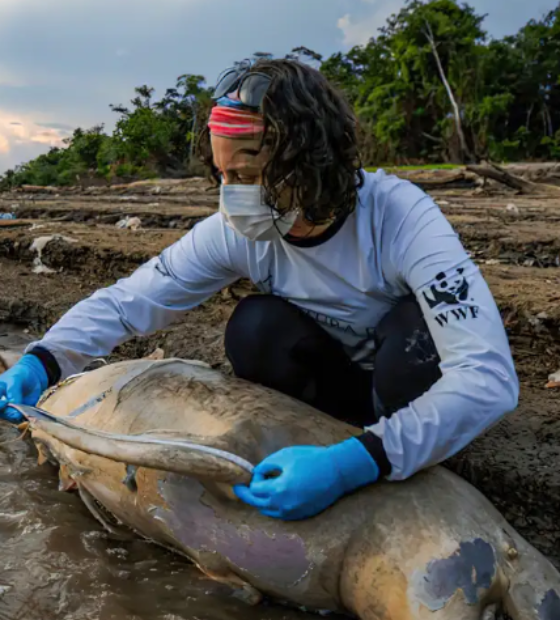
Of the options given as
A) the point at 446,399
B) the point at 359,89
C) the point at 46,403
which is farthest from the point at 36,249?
the point at 359,89

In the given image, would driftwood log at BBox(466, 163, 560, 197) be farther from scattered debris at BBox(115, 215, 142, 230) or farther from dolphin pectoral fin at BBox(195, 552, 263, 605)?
dolphin pectoral fin at BBox(195, 552, 263, 605)

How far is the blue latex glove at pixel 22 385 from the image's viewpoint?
6.66 feet

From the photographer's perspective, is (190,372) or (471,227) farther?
(471,227)

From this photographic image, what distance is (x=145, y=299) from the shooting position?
2230 millimetres

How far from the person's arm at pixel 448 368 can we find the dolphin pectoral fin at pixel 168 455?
0.31 metres

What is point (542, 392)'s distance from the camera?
2639mm

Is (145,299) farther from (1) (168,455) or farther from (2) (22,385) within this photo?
(1) (168,455)

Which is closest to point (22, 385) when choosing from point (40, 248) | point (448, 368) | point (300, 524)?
point (300, 524)

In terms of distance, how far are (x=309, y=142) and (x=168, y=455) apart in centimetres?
86

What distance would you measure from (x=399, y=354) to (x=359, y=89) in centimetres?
3080

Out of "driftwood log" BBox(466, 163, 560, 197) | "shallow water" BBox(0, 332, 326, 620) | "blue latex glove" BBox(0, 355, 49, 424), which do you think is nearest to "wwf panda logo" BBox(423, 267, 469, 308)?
"shallow water" BBox(0, 332, 326, 620)

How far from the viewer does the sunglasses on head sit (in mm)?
1745

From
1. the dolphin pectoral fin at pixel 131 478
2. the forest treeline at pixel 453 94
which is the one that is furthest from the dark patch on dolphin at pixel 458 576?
the forest treeline at pixel 453 94

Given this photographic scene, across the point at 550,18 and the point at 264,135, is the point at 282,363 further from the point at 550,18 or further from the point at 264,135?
the point at 550,18
